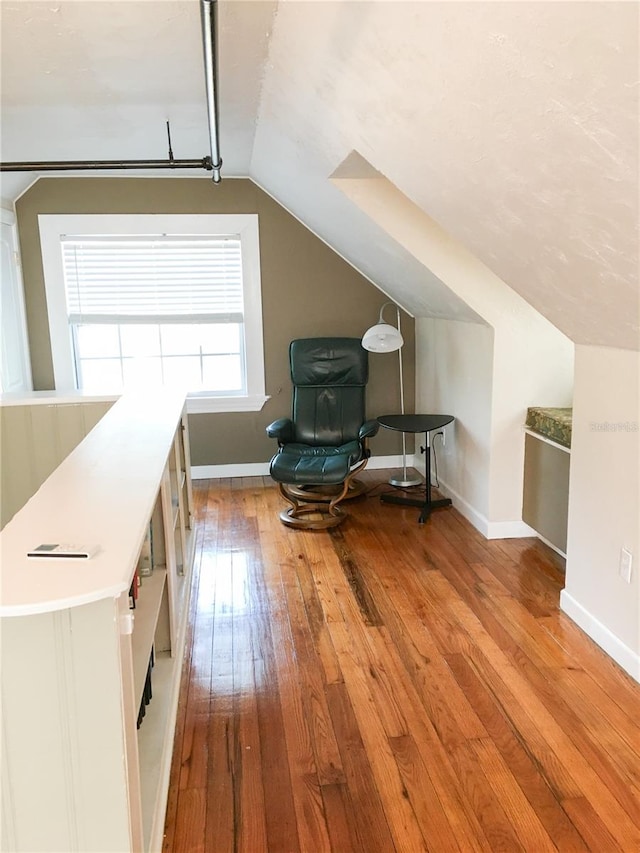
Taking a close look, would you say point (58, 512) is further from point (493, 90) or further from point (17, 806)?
point (493, 90)

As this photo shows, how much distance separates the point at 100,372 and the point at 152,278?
2.81 ft

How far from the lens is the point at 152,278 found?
4789mm

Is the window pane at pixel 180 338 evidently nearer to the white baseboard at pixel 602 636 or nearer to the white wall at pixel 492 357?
the white wall at pixel 492 357

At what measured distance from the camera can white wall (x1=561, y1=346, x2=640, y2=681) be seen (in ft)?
7.83

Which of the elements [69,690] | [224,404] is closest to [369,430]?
[224,404]

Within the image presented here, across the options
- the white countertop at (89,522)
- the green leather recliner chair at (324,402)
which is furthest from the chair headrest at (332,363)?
the white countertop at (89,522)

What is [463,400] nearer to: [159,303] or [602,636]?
[602,636]

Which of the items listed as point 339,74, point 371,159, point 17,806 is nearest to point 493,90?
point 339,74

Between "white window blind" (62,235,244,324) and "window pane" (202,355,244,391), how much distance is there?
1.07 feet

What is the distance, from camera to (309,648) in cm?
266

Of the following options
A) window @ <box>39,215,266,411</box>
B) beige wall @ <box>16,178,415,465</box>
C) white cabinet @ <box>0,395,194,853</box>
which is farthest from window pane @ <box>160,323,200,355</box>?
white cabinet @ <box>0,395,194,853</box>

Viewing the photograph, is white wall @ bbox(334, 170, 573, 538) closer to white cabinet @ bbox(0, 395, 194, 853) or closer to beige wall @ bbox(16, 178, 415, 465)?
beige wall @ bbox(16, 178, 415, 465)

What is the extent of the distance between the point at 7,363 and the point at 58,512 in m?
3.10

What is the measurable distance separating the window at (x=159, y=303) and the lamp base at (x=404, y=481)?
1252 millimetres
